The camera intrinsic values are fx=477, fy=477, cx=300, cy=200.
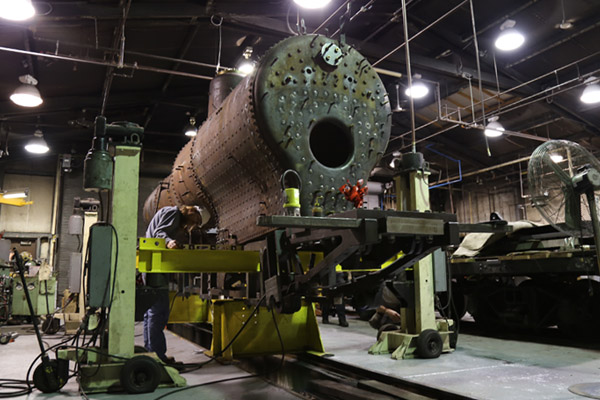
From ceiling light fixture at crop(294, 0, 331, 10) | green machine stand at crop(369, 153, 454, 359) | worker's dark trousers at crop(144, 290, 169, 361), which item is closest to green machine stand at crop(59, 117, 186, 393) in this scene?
worker's dark trousers at crop(144, 290, 169, 361)

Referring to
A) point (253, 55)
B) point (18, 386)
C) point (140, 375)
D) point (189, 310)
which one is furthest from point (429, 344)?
point (253, 55)

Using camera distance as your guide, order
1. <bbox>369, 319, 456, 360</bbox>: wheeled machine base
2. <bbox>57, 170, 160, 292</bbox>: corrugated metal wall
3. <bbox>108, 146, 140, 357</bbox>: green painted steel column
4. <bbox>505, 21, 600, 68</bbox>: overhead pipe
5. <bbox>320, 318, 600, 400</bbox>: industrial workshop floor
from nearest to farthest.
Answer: <bbox>320, 318, 600, 400</bbox>: industrial workshop floor
<bbox>108, 146, 140, 357</bbox>: green painted steel column
<bbox>369, 319, 456, 360</bbox>: wheeled machine base
<bbox>505, 21, 600, 68</bbox>: overhead pipe
<bbox>57, 170, 160, 292</bbox>: corrugated metal wall

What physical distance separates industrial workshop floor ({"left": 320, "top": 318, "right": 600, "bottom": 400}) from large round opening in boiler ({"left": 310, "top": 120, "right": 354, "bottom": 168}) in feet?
6.54

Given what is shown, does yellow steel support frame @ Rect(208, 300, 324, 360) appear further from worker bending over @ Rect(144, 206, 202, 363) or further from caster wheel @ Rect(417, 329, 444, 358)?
caster wheel @ Rect(417, 329, 444, 358)

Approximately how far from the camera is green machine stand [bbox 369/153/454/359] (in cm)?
522

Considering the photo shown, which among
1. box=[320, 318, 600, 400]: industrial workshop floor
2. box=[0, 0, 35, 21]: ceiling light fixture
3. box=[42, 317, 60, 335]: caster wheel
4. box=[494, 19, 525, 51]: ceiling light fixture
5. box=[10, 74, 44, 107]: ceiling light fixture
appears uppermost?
box=[494, 19, 525, 51]: ceiling light fixture

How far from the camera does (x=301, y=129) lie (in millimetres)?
3881

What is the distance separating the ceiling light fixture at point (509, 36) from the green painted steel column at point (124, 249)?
730cm

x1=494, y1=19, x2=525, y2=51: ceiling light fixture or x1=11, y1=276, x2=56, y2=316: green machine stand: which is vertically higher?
x1=494, y1=19, x2=525, y2=51: ceiling light fixture

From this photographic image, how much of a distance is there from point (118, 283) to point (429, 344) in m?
3.31

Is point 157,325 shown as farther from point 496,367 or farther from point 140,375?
point 496,367

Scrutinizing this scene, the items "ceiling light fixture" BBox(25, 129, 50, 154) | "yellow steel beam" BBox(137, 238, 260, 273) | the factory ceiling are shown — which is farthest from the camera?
"ceiling light fixture" BBox(25, 129, 50, 154)

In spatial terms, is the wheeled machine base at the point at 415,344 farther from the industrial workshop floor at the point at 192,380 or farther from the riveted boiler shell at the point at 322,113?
the riveted boiler shell at the point at 322,113

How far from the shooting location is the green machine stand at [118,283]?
3859mm
